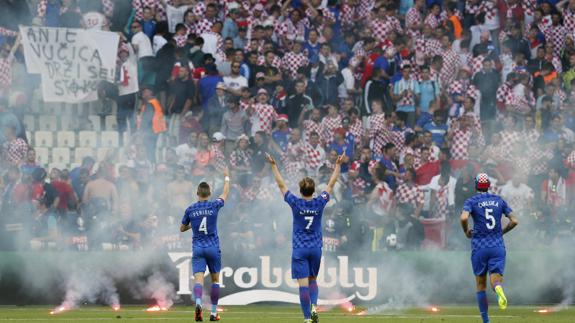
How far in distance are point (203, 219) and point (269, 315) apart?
9.43 ft

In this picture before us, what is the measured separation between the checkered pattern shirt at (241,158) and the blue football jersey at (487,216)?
29.9 ft

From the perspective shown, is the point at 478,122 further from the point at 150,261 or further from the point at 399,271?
the point at 150,261

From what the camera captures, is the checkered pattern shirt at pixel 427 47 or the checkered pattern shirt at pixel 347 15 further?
the checkered pattern shirt at pixel 347 15

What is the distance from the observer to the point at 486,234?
17.8m

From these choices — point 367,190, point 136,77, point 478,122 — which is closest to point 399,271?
point 367,190

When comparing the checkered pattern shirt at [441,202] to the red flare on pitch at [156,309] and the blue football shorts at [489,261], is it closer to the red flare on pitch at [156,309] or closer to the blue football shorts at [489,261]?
the red flare on pitch at [156,309]

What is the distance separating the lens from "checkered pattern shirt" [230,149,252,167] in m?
26.4

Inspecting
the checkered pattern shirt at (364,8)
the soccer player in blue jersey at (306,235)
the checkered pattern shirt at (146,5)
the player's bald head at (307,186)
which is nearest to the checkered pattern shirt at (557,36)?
the checkered pattern shirt at (364,8)

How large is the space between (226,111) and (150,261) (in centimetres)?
505

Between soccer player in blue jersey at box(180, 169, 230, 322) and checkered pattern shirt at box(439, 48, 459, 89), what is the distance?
10632 mm

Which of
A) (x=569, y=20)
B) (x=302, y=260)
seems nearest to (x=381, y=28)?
(x=569, y=20)

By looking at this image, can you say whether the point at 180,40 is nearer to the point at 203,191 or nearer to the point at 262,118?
the point at 262,118

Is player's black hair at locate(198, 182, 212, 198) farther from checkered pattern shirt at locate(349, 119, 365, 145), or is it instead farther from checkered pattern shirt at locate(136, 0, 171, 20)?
checkered pattern shirt at locate(136, 0, 171, 20)

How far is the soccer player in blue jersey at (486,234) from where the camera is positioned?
1770 cm
